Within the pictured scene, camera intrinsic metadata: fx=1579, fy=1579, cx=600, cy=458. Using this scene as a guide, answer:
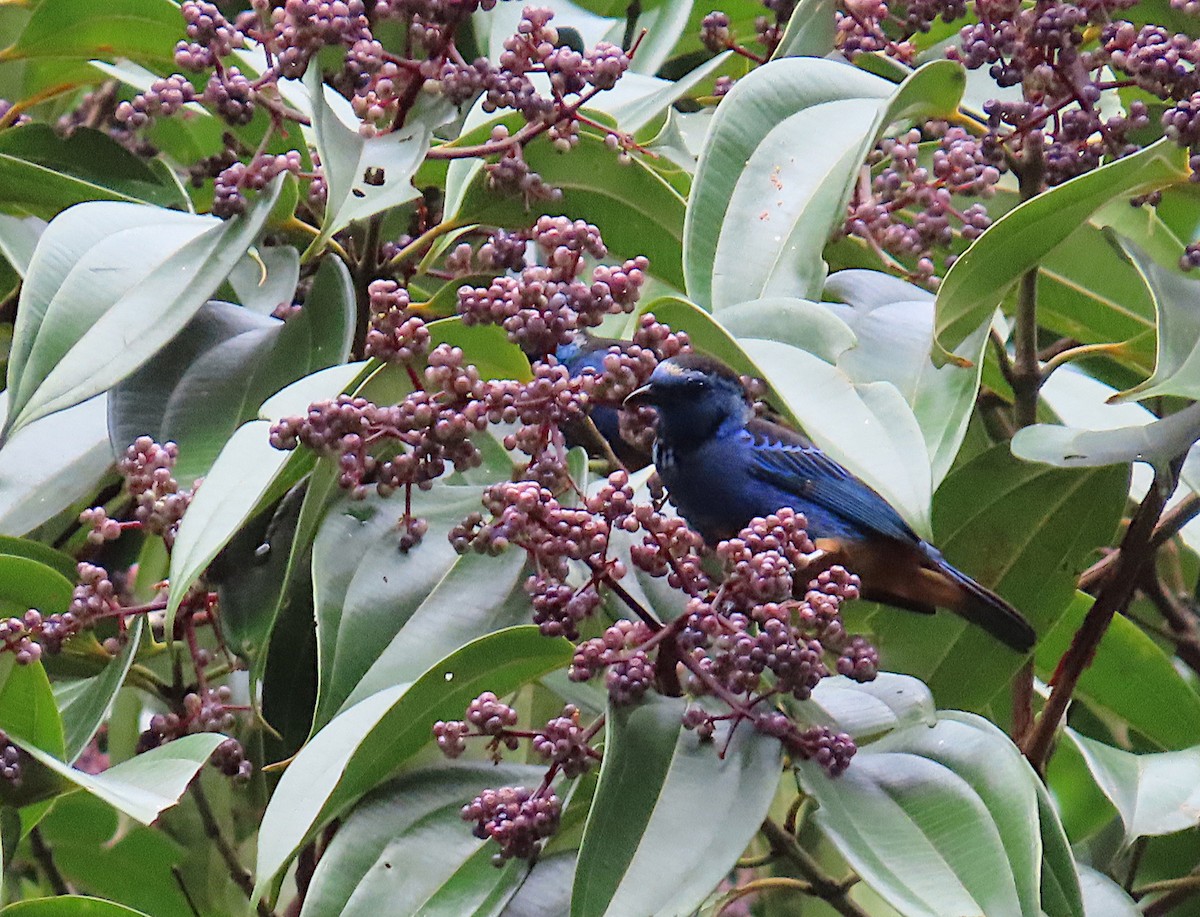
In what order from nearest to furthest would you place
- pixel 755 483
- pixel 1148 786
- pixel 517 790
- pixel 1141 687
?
pixel 517 790
pixel 1148 786
pixel 1141 687
pixel 755 483

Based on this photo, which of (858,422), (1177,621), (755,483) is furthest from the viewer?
(755,483)

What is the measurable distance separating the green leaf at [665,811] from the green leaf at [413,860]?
0.51 feet

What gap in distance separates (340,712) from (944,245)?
896 mm

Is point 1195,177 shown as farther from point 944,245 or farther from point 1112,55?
point 944,245

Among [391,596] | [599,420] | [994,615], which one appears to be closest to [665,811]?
[391,596]

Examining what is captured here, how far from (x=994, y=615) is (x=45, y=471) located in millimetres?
1136

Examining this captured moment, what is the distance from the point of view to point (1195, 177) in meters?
1.63

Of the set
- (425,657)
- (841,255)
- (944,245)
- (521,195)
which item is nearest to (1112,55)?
(944,245)

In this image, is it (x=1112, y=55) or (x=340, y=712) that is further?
(x=1112, y=55)

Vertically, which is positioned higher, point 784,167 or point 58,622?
point 784,167

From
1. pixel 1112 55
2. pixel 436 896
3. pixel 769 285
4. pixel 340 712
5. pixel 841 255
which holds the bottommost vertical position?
pixel 436 896

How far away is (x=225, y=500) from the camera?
143 centimetres

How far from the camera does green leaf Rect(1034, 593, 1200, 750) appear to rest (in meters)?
2.11

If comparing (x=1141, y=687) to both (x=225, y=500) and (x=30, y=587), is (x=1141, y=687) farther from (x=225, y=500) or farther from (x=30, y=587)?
(x=30, y=587)
